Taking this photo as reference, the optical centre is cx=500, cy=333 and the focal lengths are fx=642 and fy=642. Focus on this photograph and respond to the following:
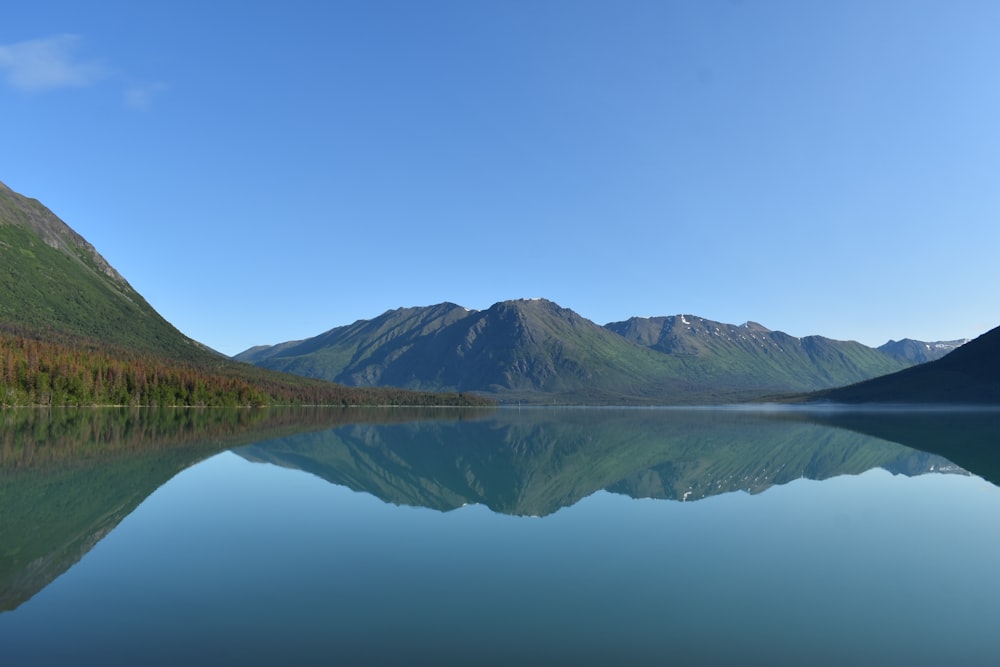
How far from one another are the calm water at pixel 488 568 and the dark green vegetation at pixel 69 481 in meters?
0.20

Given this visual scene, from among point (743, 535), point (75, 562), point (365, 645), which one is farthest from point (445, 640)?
point (743, 535)

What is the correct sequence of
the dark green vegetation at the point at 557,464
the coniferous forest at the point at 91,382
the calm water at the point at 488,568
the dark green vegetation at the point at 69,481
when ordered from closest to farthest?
1. the calm water at the point at 488,568
2. the dark green vegetation at the point at 69,481
3. the dark green vegetation at the point at 557,464
4. the coniferous forest at the point at 91,382

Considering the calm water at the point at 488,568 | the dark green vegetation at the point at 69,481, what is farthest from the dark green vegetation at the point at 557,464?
the dark green vegetation at the point at 69,481

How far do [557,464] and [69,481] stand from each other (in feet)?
120

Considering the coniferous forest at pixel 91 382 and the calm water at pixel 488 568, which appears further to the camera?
the coniferous forest at pixel 91 382

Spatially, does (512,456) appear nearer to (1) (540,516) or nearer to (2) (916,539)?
(1) (540,516)

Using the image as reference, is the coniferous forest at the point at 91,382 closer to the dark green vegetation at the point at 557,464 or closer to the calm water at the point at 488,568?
the dark green vegetation at the point at 557,464

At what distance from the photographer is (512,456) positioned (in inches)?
2566

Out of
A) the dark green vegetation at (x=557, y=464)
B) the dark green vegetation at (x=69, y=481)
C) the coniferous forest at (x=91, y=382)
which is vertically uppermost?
the coniferous forest at (x=91, y=382)

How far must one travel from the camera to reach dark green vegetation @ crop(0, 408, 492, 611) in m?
20.5

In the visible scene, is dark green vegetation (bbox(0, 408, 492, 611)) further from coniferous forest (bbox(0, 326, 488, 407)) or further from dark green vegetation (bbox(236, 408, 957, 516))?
coniferous forest (bbox(0, 326, 488, 407))

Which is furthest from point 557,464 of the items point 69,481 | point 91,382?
point 91,382

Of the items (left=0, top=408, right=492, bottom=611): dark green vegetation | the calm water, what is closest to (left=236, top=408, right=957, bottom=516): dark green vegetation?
the calm water

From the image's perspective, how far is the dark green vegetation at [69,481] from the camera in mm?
20547
